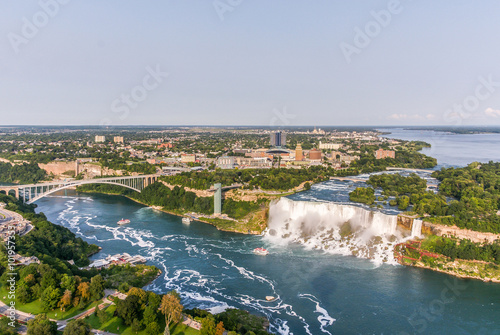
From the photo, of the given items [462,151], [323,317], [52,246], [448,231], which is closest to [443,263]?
[448,231]

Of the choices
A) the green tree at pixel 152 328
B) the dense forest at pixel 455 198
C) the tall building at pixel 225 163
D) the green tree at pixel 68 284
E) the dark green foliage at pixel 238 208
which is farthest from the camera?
the tall building at pixel 225 163

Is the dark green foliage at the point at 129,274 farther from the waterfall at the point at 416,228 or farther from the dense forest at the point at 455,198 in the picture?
the dense forest at the point at 455,198

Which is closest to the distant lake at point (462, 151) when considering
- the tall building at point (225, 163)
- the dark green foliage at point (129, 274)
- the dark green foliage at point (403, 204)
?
the tall building at point (225, 163)

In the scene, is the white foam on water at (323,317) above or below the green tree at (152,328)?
below

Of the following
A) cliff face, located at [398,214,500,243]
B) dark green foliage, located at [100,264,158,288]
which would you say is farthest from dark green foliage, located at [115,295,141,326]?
cliff face, located at [398,214,500,243]

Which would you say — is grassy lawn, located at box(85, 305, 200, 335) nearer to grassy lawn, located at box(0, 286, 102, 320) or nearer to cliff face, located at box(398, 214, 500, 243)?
grassy lawn, located at box(0, 286, 102, 320)

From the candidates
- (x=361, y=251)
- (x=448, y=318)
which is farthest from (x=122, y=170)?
(x=448, y=318)

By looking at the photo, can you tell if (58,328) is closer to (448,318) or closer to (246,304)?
(246,304)
